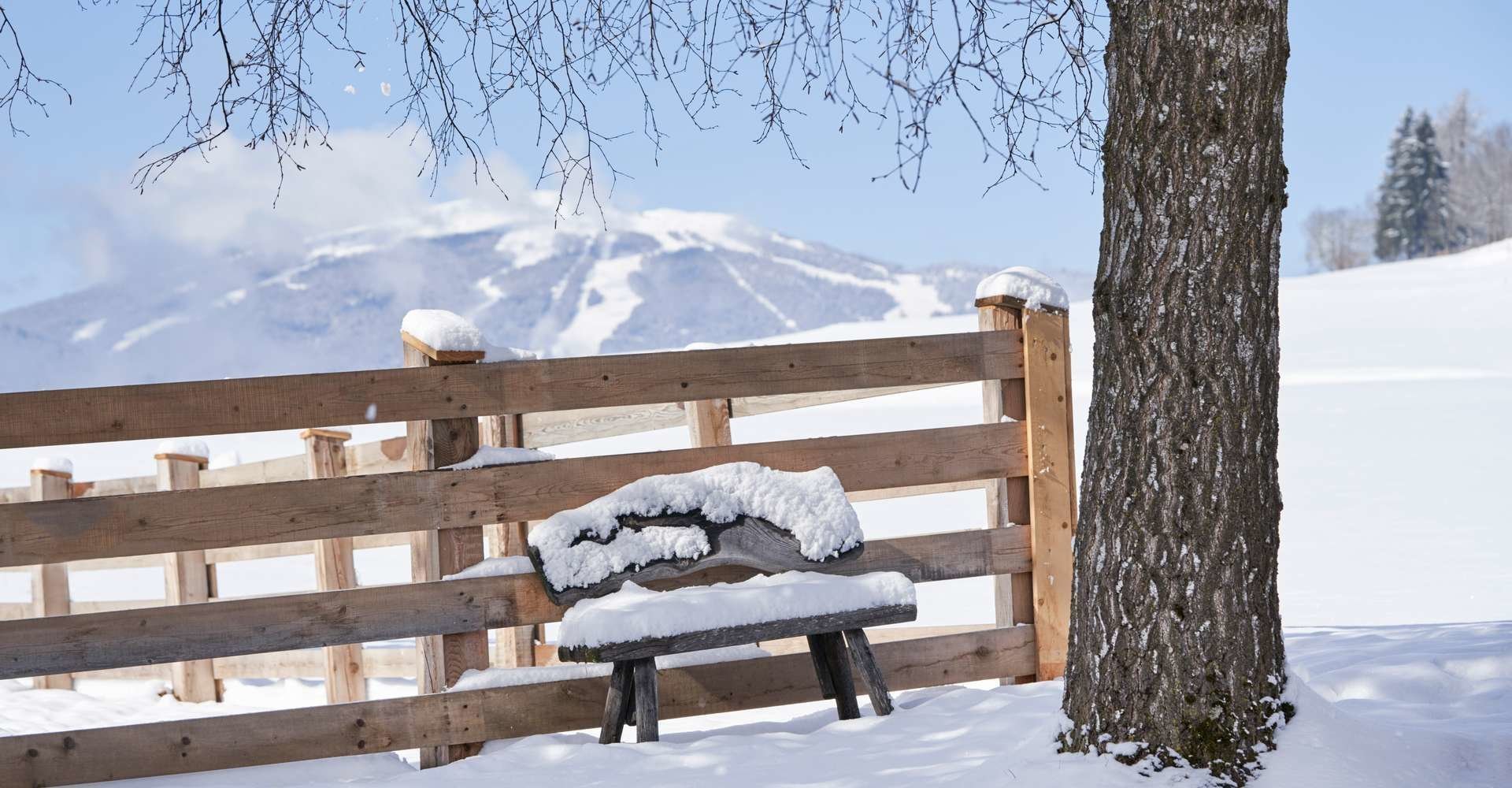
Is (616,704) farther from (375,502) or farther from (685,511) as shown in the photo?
(375,502)

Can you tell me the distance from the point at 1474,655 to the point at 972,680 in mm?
1805

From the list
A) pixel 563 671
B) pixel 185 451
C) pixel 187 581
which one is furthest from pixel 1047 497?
pixel 185 451

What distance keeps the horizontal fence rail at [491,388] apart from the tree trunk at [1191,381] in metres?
1.45

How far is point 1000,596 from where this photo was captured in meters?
4.75

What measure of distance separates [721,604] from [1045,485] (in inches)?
63.1

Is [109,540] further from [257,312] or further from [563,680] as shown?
[257,312]

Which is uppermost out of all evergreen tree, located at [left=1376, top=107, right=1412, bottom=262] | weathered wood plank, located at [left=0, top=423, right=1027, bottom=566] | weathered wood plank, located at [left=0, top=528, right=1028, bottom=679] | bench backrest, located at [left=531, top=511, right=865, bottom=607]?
evergreen tree, located at [left=1376, top=107, right=1412, bottom=262]

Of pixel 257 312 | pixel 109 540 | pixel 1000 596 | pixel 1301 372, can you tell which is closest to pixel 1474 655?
pixel 1000 596

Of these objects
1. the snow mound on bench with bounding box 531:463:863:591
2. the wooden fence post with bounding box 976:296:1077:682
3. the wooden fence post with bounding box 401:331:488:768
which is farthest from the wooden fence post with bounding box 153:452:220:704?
the wooden fence post with bounding box 976:296:1077:682

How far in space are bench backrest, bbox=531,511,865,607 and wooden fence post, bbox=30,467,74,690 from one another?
200 inches

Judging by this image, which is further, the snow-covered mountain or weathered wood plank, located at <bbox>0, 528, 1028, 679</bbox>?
the snow-covered mountain

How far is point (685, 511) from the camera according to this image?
3.95m

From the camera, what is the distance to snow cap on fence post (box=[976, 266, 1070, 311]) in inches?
181

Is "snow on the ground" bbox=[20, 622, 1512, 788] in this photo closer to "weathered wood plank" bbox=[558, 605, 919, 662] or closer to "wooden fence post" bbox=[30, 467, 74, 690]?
"weathered wood plank" bbox=[558, 605, 919, 662]
